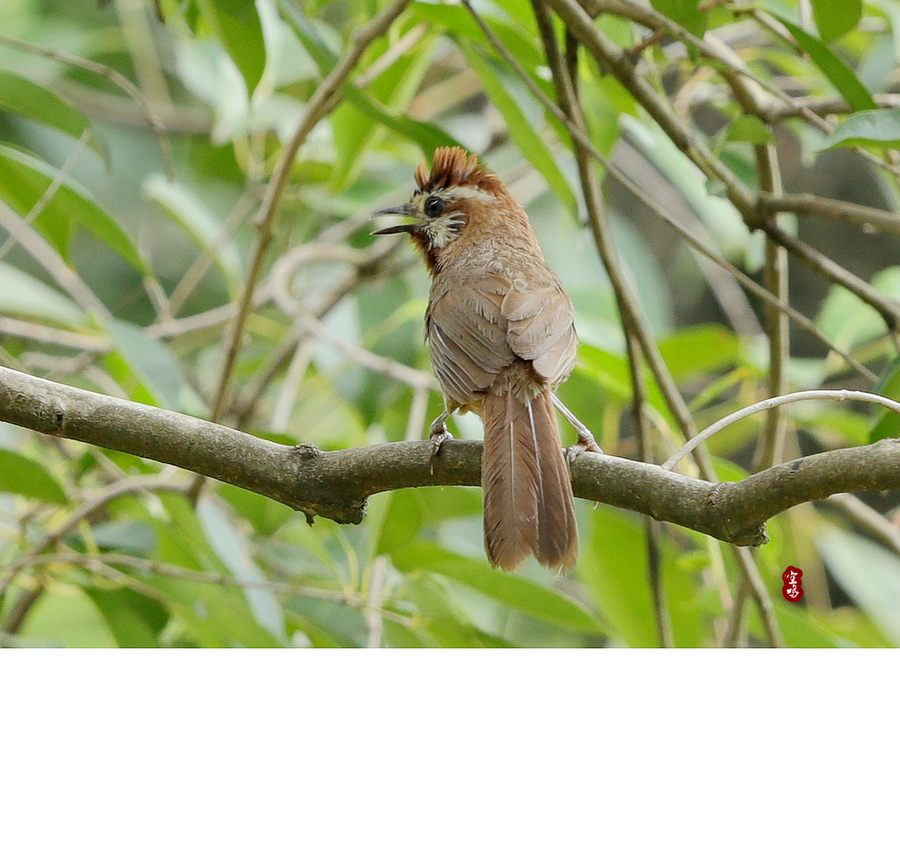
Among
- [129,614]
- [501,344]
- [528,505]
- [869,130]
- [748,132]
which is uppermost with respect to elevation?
[748,132]

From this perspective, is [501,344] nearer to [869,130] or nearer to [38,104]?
[869,130]

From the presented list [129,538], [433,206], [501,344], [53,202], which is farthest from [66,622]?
[501,344]

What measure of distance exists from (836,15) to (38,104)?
122 centimetres

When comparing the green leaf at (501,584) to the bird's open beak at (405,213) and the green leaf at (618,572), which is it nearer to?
the green leaf at (618,572)

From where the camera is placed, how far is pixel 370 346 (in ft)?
7.64

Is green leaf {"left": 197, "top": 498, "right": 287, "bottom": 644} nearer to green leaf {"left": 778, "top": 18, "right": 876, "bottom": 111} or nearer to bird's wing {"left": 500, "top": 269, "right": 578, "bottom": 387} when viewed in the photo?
bird's wing {"left": 500, "top": 269, "right": 578, "bottom": 387}

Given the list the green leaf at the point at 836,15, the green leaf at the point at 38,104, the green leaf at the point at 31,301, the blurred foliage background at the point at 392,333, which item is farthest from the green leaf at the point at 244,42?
the green leaf at the point at 836,15

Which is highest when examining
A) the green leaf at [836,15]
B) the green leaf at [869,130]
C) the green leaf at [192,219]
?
the green leaf at [192,219]

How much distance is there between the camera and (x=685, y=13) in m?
1.51

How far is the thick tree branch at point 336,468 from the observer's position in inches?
38.2

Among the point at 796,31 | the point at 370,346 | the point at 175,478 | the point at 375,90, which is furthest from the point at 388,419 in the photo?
the point at 796,31

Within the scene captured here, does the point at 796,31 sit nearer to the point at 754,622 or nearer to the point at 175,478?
the point at 754,622

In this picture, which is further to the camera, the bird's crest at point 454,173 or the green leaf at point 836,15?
the bird's crest at point 454,173

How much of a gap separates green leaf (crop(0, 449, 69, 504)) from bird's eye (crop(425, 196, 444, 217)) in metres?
0.74
